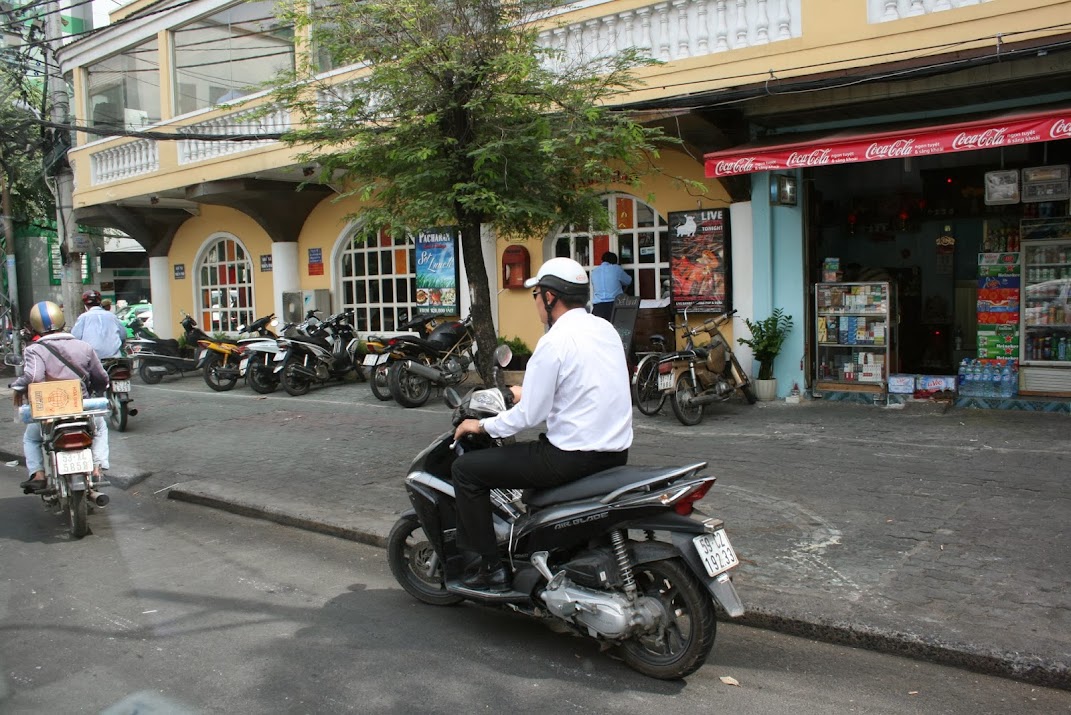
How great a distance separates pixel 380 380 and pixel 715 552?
8.59 meters

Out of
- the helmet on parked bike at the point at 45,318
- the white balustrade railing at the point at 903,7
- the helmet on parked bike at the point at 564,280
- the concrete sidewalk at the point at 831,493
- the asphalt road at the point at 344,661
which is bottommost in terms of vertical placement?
the asphalt road at the point at 344,661

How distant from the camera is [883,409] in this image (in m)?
9.64

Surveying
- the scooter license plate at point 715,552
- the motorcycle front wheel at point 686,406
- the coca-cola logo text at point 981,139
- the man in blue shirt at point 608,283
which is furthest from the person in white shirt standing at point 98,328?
the coca-cola logo text at point 981,139

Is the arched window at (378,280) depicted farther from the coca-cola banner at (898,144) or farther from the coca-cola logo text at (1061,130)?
the coca-cola logo text at (1061,130)

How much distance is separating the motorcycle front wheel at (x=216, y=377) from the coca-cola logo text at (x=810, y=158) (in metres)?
8.86

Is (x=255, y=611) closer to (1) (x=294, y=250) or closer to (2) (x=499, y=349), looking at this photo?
(2) (x=499, y=349)

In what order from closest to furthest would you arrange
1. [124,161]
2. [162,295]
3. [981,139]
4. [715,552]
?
[715,552] < [981,139] < [124,161] < [162,295]

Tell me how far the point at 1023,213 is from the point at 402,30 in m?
6.95

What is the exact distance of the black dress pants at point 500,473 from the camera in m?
3.91

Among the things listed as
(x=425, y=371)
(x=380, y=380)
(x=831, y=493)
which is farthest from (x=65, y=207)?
(x=831, y=493)

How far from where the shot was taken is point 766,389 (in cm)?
1034

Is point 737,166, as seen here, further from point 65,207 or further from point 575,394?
point 65,207

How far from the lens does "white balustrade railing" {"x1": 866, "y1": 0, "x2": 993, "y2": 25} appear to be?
27.0ft

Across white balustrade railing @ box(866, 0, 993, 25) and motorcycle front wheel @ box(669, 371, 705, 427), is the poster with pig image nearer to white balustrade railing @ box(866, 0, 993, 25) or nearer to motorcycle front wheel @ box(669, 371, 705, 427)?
motorcycle front wheel @ box(669, 371, 705, 427)
